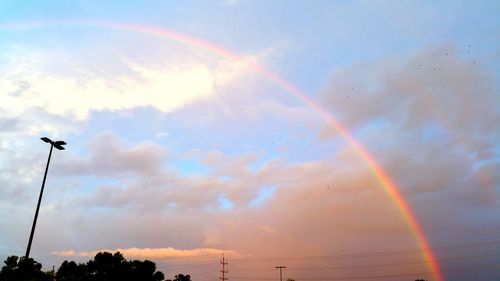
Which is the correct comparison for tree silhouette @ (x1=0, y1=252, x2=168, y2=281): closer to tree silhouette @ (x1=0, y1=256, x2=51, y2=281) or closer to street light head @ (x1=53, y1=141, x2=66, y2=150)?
tree silhouette @ (x1=0, y1=256, x2=51, y2=281)

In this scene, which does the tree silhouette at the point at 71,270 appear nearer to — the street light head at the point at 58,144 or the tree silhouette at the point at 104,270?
the tree silhouette at the point at 104,270

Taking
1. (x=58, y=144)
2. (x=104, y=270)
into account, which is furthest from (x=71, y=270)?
(x=58, y=144)

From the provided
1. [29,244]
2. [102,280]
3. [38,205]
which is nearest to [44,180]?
[38,205]

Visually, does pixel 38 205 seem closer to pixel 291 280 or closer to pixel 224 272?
pixel 224 272

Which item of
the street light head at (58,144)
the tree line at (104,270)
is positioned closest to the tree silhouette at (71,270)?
the tree line at (104,270)

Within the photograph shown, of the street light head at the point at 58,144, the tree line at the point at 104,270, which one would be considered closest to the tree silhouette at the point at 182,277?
the tree line at the point at 104,270

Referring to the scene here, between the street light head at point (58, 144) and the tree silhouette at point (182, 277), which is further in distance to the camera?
the tree silhouette at point (182, 277)

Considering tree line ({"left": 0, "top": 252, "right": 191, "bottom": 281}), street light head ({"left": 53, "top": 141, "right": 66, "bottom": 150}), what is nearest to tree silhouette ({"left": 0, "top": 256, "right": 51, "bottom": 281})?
tree line ({"left": 0, "top": 252, "right": 191, "bottom": 281})

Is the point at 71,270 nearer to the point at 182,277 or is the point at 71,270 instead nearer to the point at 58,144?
the point at 182,277

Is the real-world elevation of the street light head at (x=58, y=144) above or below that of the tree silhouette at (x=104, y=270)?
above

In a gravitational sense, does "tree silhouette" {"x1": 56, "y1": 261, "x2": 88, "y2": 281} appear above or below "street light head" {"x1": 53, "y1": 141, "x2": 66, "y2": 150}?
below

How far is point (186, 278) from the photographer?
112m

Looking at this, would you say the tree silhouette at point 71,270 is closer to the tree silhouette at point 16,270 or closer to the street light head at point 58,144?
the tree silhouette at point 16,270

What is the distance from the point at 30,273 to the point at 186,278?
42.0 meters
